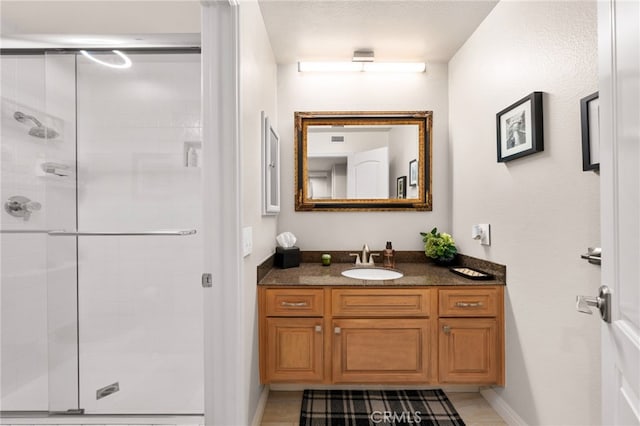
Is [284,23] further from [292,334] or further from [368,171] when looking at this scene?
[292,334]

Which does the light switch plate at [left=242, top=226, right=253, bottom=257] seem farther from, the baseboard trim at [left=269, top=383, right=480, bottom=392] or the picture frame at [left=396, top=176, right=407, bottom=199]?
the picture frame at [left=396, top=176, right=407, bottom=199]

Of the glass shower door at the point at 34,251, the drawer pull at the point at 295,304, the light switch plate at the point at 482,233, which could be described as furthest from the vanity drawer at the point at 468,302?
the glass shower door at the point at 34,251

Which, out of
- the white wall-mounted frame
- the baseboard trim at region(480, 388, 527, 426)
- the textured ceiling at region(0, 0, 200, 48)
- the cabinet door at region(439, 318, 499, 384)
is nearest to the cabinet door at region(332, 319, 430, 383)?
the cabinet door at region(439, 318, 499, 384)

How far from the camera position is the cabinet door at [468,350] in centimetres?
183

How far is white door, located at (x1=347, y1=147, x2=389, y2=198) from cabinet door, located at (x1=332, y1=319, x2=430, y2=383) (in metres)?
1.02

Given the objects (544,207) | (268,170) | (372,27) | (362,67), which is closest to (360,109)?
(362,67)

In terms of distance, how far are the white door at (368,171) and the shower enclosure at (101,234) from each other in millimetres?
1139

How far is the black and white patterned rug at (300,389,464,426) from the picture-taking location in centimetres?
181

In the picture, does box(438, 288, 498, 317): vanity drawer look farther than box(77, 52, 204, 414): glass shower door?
No

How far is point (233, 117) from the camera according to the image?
1336 millimetres

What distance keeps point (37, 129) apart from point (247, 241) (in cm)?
165

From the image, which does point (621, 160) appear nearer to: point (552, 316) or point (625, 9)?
point (625, 9)

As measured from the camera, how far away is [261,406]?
6.17 ft

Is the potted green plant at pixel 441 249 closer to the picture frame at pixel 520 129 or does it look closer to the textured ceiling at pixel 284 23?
the picture frame at pixel 520 129
